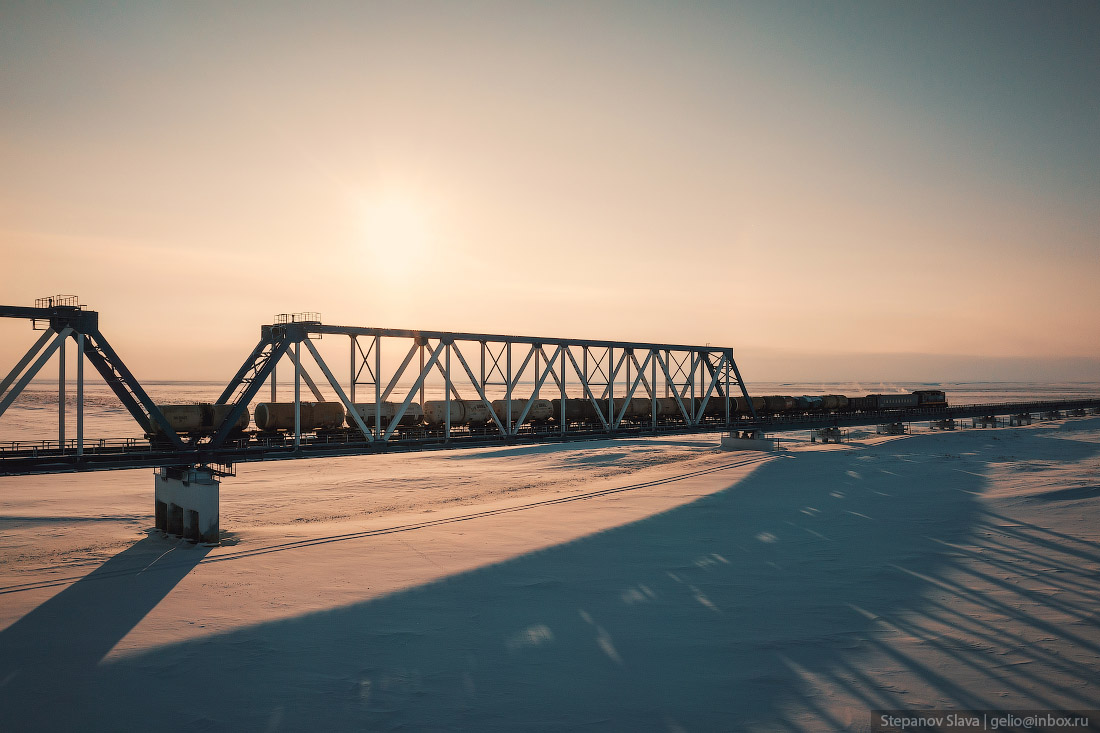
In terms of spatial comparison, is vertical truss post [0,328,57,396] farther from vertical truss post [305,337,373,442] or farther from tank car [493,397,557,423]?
tank car [493,397,557,423]

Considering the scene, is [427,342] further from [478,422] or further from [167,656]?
[167,656]

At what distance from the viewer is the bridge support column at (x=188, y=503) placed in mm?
31906

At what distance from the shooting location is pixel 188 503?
108 feet

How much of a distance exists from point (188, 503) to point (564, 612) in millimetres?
24481

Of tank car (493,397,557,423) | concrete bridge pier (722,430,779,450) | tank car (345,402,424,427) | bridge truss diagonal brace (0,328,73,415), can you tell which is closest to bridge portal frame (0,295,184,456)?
bridge truss diagonal brace (0,328,73,415)

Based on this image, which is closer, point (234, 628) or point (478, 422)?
point (234, 628)

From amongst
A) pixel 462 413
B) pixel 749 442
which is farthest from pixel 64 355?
pixel 749 442

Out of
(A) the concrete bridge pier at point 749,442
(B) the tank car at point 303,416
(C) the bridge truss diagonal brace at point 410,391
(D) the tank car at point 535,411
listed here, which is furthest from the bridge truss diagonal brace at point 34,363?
(A) the concrete bridge pier at point 749,442

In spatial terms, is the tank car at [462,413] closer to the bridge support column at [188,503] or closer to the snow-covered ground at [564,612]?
the snow-covered ground at [564,612]

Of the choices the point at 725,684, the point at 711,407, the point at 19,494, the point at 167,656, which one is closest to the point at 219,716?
the point at 167,656

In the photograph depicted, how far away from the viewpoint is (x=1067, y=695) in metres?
14.3

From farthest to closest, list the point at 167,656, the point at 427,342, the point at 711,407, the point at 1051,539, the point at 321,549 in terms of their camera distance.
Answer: the point at 711,407 < the point at 427,342 < the point at 321,549 < the point at 1051,539 < the point at 167,656

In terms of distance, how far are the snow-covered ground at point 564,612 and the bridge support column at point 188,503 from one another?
1.39 metres

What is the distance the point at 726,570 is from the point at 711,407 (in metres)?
49.7
